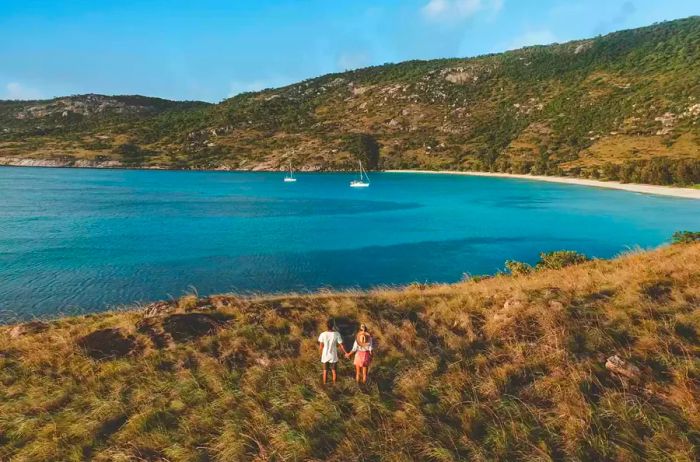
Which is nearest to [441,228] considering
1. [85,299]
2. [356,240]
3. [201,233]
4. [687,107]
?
[356,240]

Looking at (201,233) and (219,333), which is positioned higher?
(219,333)

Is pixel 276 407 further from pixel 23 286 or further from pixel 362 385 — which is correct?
pixel 23 286

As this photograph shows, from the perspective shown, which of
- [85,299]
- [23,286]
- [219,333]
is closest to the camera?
[219,333]

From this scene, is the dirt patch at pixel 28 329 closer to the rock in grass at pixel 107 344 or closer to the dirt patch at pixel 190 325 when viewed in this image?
the rock in grass at pixel 107 344

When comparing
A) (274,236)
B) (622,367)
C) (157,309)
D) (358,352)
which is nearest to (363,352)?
(358,352)

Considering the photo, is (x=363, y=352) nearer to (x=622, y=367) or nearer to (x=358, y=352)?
(x=358, y=352)

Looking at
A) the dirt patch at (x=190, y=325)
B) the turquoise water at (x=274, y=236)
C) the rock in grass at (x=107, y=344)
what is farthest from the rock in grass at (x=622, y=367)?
the turquoise water at (x=274, y=236)
